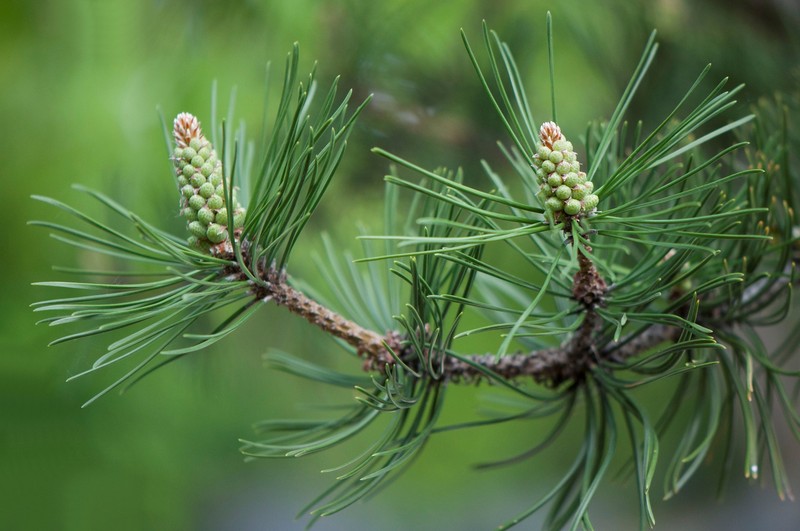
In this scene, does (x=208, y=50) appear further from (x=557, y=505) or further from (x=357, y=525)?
(x=357, y=525)

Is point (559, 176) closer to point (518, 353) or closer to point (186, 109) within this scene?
point (518, 353)

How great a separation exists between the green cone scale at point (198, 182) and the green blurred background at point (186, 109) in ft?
0.82

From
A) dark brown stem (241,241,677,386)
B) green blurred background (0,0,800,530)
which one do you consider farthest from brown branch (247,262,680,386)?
green blurred background (0,0,800,530)

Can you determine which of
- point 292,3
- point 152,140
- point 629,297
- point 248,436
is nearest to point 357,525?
point 248,436

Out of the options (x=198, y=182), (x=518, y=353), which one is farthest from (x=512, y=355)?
(x=198, y=182)

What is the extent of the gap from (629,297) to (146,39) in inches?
20.5

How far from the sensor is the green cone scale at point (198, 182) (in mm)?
247

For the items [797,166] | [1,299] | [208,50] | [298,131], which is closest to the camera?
[298,131]

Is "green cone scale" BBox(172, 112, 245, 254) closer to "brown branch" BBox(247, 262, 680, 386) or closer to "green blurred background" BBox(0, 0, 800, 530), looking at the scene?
"brown branch" BBox(247, 262, 680, 386)

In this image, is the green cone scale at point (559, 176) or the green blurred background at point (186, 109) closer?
the green cone scale at point (559, 176)

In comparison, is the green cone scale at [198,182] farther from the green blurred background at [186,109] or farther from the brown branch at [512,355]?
the green blurred background at [186,109]

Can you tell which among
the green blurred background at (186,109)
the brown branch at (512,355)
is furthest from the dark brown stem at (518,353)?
the green blurred background at (186,109)

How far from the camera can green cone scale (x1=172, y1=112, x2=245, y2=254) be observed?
0.25 m

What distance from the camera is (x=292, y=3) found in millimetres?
596
